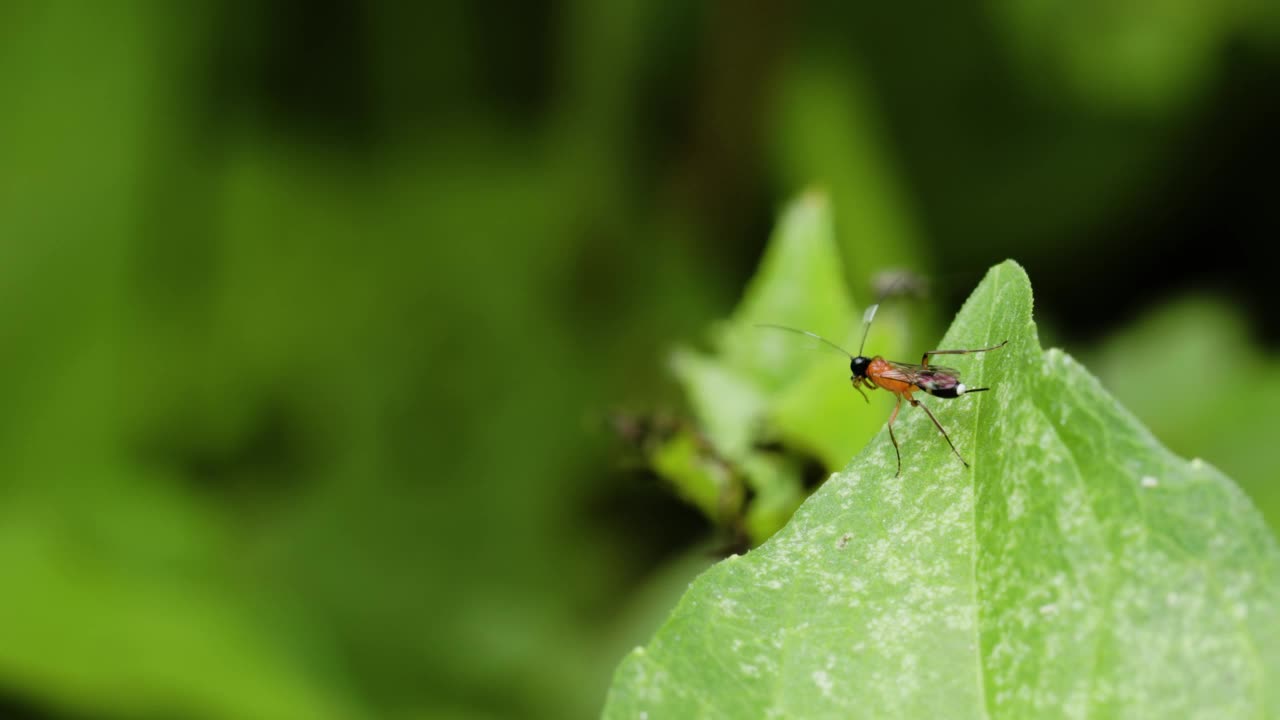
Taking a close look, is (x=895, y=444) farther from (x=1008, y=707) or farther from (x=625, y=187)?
(x=625, y=187)

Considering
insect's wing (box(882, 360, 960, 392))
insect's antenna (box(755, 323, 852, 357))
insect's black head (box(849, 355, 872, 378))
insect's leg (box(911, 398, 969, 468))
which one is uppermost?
insect's antenna (box(755, 323, 852, 357))

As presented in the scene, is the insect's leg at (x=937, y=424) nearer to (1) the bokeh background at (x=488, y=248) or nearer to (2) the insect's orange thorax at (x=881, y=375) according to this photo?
(2) the insect's orange thorax at (x=881, y=375)

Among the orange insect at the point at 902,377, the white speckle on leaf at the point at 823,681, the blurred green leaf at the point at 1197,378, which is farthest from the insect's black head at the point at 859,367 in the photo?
the blurred green leaf at the point at 1197,378

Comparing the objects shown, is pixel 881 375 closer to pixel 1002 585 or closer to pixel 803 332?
pixel 803 332

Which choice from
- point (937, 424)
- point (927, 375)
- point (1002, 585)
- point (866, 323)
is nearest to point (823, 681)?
point (1002, 585)

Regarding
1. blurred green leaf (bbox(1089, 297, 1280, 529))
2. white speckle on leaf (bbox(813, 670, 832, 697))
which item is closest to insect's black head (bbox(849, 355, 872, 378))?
white speckle on leaf (bbox(813, 670, 832, 697))

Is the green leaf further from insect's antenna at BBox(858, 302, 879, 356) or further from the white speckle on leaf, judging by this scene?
insect's antenna at BBox(858, 302, 879, 356)
